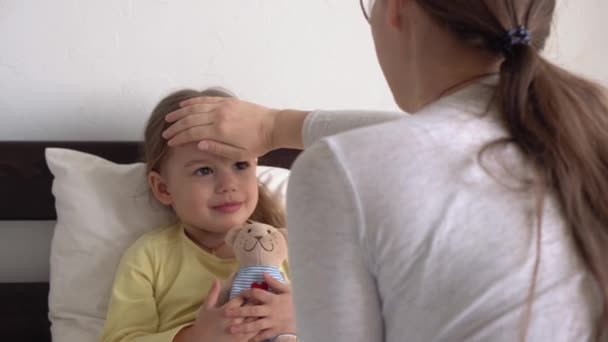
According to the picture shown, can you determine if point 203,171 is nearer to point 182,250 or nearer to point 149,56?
point 182,250

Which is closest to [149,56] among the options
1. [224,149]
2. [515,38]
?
[224,149]

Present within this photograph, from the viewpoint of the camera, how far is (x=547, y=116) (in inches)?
25.3

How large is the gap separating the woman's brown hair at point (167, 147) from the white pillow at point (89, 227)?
3 cm

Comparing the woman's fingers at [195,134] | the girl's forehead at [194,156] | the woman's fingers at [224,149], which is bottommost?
the girl's forehead at [194,156]

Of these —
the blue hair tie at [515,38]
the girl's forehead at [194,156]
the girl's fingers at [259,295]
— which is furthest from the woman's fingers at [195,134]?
the blue hair tie at [515,38]

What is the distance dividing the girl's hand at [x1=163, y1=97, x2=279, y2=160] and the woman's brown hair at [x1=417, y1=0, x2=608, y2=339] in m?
0.39

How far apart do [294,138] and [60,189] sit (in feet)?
1.83

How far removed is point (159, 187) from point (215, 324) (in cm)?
32

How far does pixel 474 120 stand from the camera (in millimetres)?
626

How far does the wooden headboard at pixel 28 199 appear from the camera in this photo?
4.55 ft

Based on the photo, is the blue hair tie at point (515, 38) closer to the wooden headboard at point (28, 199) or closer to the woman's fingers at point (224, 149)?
the woman's fingers at point (224, 149)

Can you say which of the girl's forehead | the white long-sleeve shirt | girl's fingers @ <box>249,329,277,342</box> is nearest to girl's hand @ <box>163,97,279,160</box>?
the girl's forehead

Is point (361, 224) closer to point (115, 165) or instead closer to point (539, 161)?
point (539, 161)

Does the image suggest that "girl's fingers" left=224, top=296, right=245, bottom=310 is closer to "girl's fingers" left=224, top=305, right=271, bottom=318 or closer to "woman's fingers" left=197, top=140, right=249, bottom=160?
"girl's fingers" left=224, top=305, right=271, bottom=318
